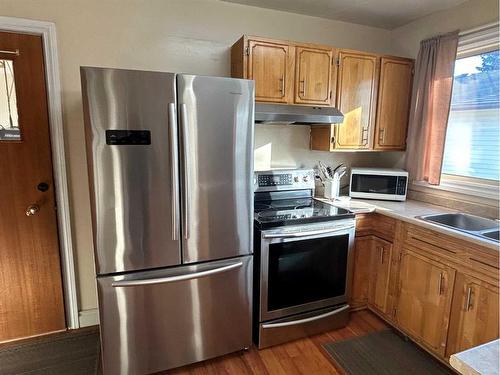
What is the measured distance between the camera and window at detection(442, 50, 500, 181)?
2.25 m

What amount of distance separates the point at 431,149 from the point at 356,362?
1.75 metres

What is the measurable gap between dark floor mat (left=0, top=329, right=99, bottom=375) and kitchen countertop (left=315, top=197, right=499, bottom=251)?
210cm

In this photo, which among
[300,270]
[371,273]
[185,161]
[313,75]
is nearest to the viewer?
[185,161]

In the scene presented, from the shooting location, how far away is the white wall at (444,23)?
2.21 m

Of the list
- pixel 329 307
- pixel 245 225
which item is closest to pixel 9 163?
pixel 245 225

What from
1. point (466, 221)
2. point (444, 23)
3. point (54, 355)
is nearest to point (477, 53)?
point (444, 23)

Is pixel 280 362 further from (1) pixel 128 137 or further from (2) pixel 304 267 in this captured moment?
(1) pixel 128 137

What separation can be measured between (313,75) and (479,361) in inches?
84.4

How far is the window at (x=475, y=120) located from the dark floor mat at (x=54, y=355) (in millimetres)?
3060

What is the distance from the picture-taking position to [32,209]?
6.92 feet

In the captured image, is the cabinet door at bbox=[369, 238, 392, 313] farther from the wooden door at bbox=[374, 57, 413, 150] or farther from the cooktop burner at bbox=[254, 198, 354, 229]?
the wooden door at bbox=[374, 57, 413, 150]

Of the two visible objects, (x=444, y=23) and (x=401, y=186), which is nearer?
(x=444, y=23)

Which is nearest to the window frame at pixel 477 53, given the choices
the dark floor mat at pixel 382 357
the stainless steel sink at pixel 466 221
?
the stainless steel sink at pixel 466 221

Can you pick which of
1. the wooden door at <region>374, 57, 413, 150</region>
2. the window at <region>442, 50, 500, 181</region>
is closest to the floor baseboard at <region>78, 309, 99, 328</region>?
the wooden door at <region>374, 57, 413, 150</region>
